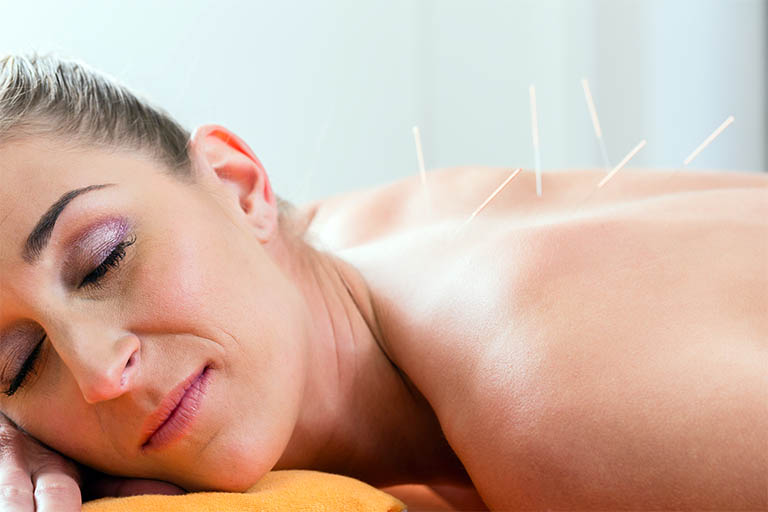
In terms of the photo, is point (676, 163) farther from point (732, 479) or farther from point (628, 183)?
point (732, 479)

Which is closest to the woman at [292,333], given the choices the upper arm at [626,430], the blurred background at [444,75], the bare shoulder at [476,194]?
the upper arm at [626,430]

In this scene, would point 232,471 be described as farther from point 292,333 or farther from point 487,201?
point 487,201

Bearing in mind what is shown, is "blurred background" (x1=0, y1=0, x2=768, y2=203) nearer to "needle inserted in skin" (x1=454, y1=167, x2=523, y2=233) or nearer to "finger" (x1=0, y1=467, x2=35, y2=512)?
"needle inserted in skin" (x1=454, y1=167, x2=523, y2=233)

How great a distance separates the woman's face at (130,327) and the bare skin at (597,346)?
0.71ft

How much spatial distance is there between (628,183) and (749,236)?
31cm

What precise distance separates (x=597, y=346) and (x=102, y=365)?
513 millimetres

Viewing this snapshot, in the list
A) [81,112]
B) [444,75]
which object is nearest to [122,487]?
[81,112]

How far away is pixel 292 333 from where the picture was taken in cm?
108

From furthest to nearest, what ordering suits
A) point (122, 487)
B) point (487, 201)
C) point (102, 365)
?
point (487, 201), point (122, 487), point (102, 365)

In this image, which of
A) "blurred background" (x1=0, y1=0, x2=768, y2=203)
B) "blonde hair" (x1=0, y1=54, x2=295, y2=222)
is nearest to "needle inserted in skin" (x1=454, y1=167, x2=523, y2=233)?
"blonde hair" (x1=0, y1=54, x2=295, y2=222)

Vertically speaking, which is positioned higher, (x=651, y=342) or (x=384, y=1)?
(x=384, y=1)

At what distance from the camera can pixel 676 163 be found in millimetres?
2826

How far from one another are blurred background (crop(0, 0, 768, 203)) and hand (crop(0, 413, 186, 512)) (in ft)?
4.10

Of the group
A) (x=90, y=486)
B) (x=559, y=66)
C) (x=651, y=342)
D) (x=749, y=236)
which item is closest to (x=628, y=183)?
(x=749, y=236)
